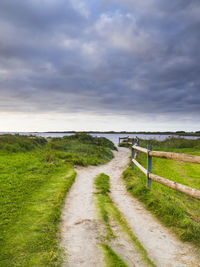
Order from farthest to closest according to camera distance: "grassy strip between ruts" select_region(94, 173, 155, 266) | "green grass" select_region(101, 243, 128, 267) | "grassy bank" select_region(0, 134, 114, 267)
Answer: "grassy strip between ruts" select_region(94, 173, 155, 266) → "grassy bank" select_region(0, 134, 114, 267) → "green grass" select_region(101, 243, 128, 267)

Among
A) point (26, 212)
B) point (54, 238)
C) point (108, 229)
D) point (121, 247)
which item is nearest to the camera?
point (121, 247)

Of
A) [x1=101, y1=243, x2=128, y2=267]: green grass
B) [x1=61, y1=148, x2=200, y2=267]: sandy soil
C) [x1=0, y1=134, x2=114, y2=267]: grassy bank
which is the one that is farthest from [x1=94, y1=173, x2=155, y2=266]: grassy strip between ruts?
[x1=0, y1=134, x2=114, y2=267]: grassy bank

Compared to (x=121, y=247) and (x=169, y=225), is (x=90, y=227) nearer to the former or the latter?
(x=121, y=247)

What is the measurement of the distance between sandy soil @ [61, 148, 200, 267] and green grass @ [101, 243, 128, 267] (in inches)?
4.4

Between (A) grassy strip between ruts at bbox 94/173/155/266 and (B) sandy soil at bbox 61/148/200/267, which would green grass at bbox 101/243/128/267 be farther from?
(A) grassy strip between ruts at bbox 94/173/155/266

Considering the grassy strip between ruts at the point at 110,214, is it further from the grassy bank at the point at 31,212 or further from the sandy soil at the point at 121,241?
the grassy bank at the point at 31,212

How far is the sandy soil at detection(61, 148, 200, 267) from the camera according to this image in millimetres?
3413

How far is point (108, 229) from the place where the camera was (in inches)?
175

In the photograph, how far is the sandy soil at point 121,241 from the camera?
134 inches

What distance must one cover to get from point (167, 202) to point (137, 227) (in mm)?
1329

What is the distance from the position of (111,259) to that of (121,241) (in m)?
0.70

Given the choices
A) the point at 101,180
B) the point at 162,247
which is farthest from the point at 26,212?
the point at 101,180

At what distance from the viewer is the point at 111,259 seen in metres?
3.30

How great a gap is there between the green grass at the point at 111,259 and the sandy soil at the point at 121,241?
0.11m
